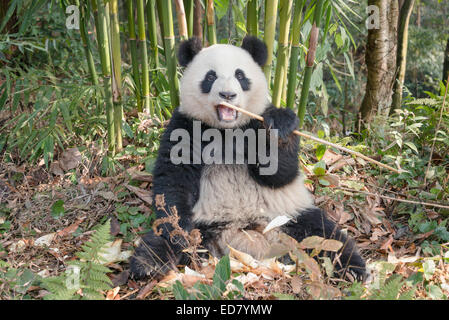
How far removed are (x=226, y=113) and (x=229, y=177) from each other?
379 mm

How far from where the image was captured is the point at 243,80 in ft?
9.03

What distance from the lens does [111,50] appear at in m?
3.31

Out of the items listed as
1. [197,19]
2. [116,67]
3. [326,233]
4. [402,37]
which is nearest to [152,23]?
[197,19]

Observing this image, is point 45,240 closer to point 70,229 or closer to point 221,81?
point 70,229

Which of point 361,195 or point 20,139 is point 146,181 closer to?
point 20,139

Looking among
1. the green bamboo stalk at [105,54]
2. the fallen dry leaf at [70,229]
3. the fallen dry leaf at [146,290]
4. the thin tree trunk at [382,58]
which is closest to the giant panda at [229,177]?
the fallen dry leaf at [146,290]

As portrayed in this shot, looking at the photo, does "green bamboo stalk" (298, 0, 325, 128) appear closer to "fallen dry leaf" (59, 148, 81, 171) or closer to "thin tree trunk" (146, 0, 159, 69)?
"thin tree trunk" (146, 0, 159, 69)

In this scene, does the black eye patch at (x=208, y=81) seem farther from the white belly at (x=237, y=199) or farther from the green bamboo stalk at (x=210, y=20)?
the green bamboo stalk at (x=210, y=20)

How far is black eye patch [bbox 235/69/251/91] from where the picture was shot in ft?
8.97

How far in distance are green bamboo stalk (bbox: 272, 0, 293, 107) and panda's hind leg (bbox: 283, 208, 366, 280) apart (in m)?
0.88

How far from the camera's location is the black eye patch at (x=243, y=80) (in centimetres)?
273

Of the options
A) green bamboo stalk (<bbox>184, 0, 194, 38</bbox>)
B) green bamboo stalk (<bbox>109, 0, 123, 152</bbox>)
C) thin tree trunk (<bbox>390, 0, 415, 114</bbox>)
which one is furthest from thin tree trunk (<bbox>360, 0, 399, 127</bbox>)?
green bamboo stalk (<bbox>109, 0, 123, 152</bbox>)
